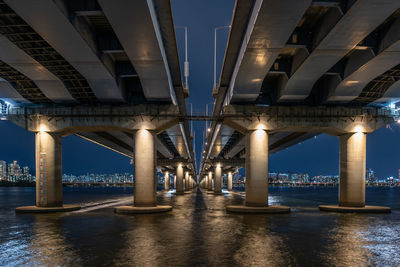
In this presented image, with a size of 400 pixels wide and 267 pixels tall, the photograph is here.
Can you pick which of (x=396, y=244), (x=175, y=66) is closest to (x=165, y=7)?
(x=175, y=66)

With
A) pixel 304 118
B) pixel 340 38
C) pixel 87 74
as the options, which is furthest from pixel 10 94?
pixel 340 38

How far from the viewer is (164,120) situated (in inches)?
1040

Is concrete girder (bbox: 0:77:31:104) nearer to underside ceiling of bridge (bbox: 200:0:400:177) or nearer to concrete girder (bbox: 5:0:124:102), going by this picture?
concrete girder (bbox: 5:0:124:102)

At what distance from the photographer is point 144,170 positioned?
25.8 metres

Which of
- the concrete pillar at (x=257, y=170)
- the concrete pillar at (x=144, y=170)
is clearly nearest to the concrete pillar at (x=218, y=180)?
the concrete pillar at (x=257, y=170)

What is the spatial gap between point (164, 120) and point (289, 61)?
35.2 feet

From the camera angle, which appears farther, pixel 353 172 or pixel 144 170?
pixel 353 172

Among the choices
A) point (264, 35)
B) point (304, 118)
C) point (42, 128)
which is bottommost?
point (42, 128)

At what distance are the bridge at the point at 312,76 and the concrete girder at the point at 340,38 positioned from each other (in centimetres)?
4

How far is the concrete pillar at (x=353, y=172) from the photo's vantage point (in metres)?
26.7

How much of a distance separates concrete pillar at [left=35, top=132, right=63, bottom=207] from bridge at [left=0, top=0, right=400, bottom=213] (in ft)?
0.27

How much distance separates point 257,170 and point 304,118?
593 centimetres

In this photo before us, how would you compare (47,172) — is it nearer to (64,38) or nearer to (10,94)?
(10,94)

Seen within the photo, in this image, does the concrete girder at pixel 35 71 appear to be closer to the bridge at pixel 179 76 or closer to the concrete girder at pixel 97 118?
the bridge at pixel 179 76
